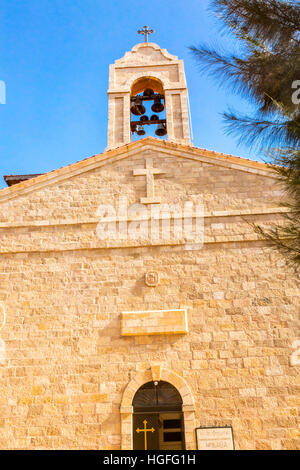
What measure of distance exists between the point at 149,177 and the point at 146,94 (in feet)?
12.1

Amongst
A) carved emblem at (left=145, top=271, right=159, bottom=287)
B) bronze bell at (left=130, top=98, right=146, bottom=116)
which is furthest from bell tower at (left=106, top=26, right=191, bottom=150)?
carved emblem at (left=145, top=271, right=159, bottom=287)

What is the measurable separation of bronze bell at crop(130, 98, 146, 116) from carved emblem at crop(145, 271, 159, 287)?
504 centimetres

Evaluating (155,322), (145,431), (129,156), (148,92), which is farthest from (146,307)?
(148,92)

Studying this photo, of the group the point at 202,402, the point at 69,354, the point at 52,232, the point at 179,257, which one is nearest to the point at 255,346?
the point at 202,402

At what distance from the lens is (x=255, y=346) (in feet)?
23.7

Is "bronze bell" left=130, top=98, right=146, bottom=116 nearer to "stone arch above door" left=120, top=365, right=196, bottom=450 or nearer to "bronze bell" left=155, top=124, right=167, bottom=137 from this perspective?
"bronze bell" left=155, top=124, right=167, bottom=137

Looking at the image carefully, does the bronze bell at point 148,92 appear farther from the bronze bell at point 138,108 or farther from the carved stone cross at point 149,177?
the carved stone cross at point 149,177

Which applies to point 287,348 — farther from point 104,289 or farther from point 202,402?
point 104,289

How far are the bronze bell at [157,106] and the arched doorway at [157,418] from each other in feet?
22.9

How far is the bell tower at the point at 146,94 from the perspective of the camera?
34.0ft

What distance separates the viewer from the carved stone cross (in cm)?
837

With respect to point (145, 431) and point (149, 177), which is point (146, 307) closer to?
point (145, 431)

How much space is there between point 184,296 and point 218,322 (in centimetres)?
76

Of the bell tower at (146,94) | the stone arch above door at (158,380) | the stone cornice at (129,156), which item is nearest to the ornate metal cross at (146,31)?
the bell tower at (146,94)
